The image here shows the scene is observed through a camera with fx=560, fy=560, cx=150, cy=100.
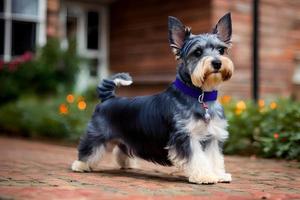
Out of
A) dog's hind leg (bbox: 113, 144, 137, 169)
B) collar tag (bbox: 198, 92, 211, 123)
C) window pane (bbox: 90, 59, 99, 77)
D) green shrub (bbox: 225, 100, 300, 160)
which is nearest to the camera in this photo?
collar tag (bbox: 198, 92, 211, 123)

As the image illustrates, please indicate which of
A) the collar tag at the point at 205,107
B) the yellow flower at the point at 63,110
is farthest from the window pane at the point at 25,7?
the collar tag at the point at 205,107

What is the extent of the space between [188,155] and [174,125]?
0.27 m

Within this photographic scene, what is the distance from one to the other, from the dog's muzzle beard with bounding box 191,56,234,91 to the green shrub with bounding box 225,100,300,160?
226 centimetres

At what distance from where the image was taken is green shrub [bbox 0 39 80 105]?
36.0ft

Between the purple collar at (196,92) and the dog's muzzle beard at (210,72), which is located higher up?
the dog's muzzle beard at (210,72)

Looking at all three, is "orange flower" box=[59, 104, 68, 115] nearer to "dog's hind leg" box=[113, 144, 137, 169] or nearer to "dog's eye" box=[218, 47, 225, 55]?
"dog's hind leg" box=[113, 144, 137, 169]

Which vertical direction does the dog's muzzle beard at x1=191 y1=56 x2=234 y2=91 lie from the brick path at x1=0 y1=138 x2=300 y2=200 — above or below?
above

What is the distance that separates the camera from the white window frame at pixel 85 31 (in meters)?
13.3

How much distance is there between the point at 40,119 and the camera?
9.62 m

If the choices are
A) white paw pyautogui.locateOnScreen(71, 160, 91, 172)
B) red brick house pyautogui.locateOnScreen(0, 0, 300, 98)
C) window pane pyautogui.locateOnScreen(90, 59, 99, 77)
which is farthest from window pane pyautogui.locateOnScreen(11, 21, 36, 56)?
white paw pyautogui.locateOnScreen(71, 160, 91, 172)

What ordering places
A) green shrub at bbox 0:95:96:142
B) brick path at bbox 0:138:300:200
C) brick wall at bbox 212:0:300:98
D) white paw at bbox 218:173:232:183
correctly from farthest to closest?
1. brick wall at bbox 212:0:300:98
2. green shrub at bbox 0:95:96:142
3. white paw at bbox 218:173:232:183
4. brick path at bbox 0:138:300:200

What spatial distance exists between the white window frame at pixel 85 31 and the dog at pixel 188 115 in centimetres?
839

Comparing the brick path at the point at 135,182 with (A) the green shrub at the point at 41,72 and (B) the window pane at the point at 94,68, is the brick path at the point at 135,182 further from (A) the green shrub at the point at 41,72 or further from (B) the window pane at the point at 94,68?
(B) the window pane at the point at 94,68

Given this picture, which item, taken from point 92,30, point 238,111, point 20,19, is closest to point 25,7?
point 20,19
